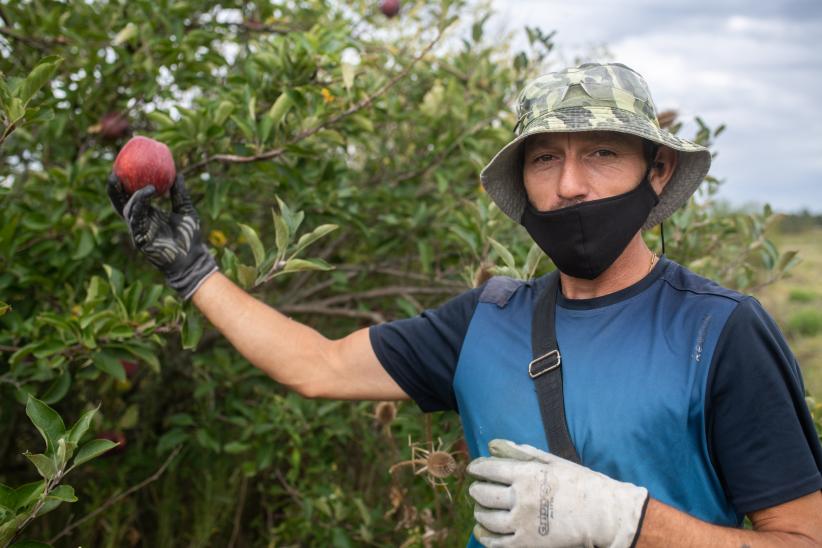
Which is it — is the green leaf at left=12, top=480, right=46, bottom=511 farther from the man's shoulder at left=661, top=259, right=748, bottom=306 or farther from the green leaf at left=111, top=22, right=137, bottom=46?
the green leaf at left=111, top=22, right=137, bottom=46

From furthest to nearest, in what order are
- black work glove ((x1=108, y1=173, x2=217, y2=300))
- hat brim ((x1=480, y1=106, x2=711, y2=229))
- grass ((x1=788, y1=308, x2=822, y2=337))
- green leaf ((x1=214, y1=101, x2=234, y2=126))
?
grass ((x1=788, y1=308, x2=822, y2=337)) < green leaf ((x1=214, y1=101, x2=234, y2=126)) < black work glove ((x1=108, y1=173, x2=217, y2=300)) < hat brim ((x1=480, y1=106, x2=711, y2=229))

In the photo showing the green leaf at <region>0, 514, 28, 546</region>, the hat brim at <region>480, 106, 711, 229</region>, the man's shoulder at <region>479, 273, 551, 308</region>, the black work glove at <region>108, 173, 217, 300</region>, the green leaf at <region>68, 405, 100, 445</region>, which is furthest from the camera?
the black work glove at <region>108, 173, 217, 300</region>

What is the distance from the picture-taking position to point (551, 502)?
1.29 m

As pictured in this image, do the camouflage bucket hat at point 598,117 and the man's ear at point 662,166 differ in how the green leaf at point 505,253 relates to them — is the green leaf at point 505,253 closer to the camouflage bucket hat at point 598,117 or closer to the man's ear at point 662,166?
the camouflage bucket hat at point 598,117

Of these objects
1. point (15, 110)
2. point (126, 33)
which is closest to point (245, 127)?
point (126, 33)

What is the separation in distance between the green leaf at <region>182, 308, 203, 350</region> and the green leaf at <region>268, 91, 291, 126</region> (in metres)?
0.57

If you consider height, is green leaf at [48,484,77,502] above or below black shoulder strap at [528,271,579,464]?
below

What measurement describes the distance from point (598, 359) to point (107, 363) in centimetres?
119

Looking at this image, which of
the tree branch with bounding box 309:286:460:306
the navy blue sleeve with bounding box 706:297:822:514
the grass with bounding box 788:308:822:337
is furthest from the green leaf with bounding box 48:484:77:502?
the grass with bounding box 788:308:822:337

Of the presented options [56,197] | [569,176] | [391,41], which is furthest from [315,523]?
[391,41]

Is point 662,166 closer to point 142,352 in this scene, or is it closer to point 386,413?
point 386,413

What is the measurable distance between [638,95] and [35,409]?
3.98ft

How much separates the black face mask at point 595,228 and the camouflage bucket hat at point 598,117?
122mm

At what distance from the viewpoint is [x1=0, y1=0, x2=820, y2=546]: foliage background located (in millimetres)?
2074
